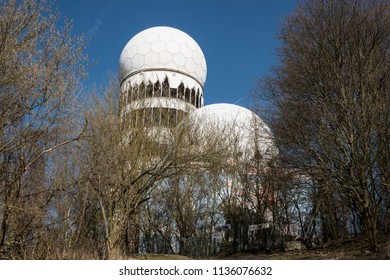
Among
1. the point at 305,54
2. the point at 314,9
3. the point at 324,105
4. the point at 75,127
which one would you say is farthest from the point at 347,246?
the point at 75,127

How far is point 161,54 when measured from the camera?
26266 mm

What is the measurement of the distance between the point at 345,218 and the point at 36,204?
9050 millimetres

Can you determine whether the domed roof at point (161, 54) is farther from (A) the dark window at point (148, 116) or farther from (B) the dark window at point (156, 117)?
(A) the dark window at point (148, 116)

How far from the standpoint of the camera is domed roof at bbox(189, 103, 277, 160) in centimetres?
1460

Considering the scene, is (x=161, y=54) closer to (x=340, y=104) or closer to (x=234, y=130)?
(x=234, y=130)

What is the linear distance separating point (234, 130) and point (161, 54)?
33.1ft

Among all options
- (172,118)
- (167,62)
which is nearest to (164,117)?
(172,118)

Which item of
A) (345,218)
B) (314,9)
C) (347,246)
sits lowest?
(347,246)

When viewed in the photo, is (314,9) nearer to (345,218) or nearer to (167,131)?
(167,131)

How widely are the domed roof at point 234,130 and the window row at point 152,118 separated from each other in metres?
0.62

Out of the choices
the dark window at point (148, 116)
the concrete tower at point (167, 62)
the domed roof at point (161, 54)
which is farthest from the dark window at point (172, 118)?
the domed roof at point (161, 54)

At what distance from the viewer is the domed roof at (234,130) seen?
575 inches

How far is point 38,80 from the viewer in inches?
347

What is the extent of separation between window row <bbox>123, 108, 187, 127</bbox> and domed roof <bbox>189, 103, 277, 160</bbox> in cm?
62
